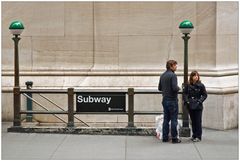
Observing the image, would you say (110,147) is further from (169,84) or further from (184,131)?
(184,131)

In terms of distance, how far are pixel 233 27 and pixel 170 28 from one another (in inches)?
57.9

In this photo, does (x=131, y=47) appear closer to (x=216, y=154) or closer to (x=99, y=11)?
(x=99, y=11)

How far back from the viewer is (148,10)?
507 inches

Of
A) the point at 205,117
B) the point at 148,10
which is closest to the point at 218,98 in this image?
the point at 205,117

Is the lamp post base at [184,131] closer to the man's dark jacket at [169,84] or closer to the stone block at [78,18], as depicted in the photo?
the man's dark jacket at [169,84]

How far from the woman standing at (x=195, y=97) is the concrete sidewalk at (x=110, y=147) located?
17.2 inches

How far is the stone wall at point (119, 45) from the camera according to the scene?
1262 cm

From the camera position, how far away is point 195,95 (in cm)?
1049

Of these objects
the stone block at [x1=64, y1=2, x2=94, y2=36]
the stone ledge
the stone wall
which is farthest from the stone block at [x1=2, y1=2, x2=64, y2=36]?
the stone ledge

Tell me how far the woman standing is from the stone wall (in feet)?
6.34

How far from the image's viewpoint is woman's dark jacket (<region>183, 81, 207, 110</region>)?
34.3ft

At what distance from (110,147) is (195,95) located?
1.95 metres

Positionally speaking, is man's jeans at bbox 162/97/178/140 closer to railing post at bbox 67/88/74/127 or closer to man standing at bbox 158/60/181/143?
man standing at bbox 158/60/181/143

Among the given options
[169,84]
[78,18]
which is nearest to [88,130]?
[169,84]
